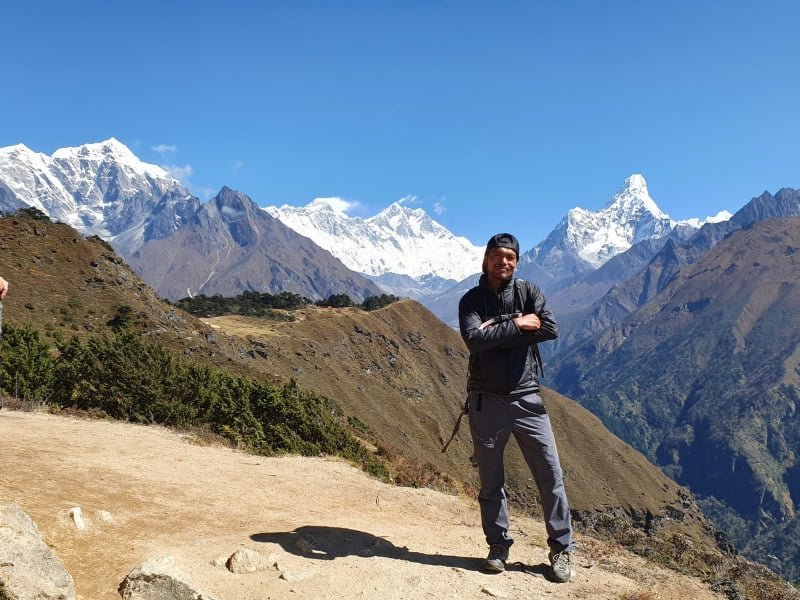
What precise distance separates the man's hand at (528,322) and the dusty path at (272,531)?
2696 mm

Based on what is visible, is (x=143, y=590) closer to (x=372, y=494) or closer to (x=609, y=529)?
(x=372, y=494)

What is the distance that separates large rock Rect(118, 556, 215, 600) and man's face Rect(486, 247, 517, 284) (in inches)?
170

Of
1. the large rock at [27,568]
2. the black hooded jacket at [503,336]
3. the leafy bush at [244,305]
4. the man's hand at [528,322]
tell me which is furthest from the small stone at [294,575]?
the leafy bush at [244,305]

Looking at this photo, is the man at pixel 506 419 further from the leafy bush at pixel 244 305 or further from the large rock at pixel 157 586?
the leafy bush at pixel 244 305

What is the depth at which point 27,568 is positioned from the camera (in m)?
4.54

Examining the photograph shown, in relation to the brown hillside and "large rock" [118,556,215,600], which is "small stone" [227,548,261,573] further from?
the brown hillside

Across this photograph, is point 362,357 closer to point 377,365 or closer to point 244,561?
point 377,365

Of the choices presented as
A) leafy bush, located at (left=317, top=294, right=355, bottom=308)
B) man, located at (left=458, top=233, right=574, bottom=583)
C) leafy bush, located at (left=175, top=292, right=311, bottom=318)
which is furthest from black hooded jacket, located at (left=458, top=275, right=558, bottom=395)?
leafy bush, located at (left=317, top=294, right=355, bottom=308)

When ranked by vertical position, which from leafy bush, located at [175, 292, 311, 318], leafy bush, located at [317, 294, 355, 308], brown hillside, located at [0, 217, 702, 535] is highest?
leafy bush, located at [317, 294, 355, 308]

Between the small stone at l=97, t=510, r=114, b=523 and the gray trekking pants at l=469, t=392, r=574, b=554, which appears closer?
the gray trekking pants at l=469, t=392, r=574, b=554

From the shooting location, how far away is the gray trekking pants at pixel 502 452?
20.5ft

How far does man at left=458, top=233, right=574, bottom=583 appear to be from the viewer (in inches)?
245

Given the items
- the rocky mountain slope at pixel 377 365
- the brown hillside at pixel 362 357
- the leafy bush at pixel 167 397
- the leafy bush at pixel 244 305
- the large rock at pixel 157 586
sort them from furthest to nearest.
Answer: the leafy bush at pixel 244 305 < the brown hillside at pixel 362 357 < the rocky mountain slope at pixel 377 365 < the leafy bush at pixel 167 397 < the large rock at pixel 157 586

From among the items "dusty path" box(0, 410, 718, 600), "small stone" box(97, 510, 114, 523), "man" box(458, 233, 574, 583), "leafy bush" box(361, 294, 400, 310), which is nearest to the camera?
"dusty path" box(0, 410, 718, 600)
